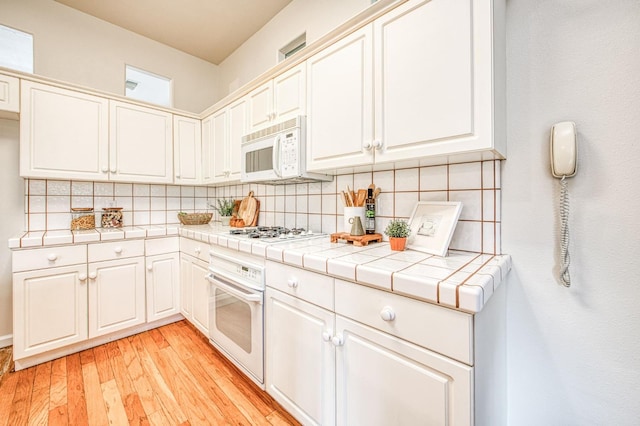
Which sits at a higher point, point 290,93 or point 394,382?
point 290,93

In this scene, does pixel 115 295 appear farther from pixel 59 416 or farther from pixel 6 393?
pixel 59 416

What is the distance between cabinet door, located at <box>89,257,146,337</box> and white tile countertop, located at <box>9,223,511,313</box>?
1101 mm

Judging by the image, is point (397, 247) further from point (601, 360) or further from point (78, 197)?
point (78, 197)

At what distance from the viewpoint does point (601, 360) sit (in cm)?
98

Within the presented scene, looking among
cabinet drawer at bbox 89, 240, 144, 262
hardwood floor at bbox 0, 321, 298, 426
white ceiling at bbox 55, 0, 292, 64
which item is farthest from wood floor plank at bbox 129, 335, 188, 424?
white ceiling at bbox 55, 0, 292, 64

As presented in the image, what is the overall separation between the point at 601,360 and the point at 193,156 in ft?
10.5

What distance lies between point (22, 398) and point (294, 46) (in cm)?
309

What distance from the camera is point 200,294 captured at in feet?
6.90

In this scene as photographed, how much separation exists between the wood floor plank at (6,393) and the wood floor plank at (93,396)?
0.31 m

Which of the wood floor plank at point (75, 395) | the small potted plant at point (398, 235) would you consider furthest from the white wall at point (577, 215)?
the wood floor plank at point (75, 395)

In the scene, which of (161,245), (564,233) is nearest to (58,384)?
(161,245)

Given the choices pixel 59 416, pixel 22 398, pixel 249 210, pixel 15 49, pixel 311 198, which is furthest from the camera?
pixel 249 210

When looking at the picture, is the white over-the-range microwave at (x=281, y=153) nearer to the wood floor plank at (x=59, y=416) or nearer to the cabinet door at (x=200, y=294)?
the cabinet door at (x=200, y=294)

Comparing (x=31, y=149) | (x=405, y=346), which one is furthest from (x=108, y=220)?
(x=405, y=346)
